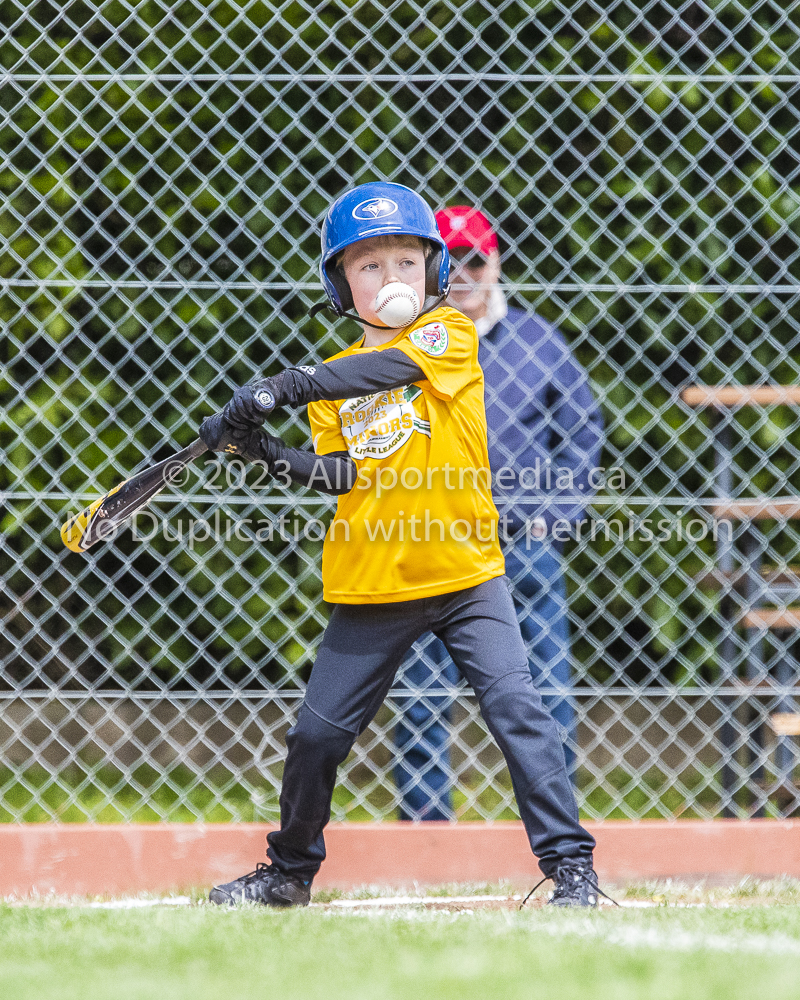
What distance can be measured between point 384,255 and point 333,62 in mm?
1172

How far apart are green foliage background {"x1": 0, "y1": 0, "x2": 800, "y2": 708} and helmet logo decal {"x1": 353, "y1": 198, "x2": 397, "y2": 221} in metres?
0.83

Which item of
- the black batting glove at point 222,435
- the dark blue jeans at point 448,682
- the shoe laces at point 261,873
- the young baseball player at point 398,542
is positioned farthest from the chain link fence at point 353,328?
the black batting glove at point 222,435

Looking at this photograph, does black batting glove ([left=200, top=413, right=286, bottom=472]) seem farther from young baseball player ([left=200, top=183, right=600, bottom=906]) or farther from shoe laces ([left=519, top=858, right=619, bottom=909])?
shoe laces ([left=519, top=858, right=619, bottom=909])

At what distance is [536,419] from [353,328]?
70cm

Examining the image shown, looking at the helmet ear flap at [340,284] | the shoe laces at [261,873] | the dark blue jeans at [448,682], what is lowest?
the shoe laces at [261,873]

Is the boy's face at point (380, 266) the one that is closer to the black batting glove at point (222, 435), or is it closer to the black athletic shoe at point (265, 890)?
the black batting glove at point (222, 435)

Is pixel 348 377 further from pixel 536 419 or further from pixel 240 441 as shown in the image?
pixel 536 419

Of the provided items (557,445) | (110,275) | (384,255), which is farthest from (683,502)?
(110,275)

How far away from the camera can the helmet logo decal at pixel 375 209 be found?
2.22m

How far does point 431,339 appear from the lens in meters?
2.24

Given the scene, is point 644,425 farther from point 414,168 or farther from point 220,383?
point 220,383

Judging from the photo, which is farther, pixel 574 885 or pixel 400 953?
pixel 574 885

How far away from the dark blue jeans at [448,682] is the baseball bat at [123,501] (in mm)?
815

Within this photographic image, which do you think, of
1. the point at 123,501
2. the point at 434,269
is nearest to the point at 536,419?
the point at 434,269
